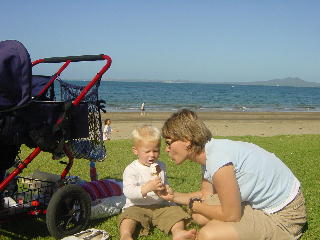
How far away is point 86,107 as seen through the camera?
4434 mm

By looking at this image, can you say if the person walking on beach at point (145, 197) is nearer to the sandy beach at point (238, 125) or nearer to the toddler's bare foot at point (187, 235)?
the toddler's bare foot at point (187, 235)

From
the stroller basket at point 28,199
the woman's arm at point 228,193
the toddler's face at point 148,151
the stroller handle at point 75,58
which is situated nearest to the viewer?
the woman's arm at point 228,193

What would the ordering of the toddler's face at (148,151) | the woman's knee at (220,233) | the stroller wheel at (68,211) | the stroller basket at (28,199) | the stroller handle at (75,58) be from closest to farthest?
1. the woman's knee at (220,233)
2. the stroller wheel at (68,211)
3. the stroller basket at (28,199)
4. the toddler's face at (148,151)
5. the stroller handle at (75,58)

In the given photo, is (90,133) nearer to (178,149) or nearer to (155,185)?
(155,185)

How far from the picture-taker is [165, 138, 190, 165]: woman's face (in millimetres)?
3619

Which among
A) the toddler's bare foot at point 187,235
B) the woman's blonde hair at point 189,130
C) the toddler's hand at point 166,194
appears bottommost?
the toddler's bare foot at point 187,235

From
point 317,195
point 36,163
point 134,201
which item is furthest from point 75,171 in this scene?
point 317,195

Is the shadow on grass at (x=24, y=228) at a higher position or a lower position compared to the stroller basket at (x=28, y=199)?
lower

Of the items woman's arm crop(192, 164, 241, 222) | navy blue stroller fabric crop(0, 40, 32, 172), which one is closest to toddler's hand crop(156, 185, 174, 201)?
woman's arm crop(192, 164, 241, 222)

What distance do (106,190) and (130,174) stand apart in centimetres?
74

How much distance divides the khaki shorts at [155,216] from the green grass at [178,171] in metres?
0.10

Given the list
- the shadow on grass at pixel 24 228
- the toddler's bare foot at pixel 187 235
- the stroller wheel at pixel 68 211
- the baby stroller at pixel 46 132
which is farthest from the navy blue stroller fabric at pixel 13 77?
the toddler's bare foot at pixel 187 235

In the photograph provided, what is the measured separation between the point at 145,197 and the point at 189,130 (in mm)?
1141

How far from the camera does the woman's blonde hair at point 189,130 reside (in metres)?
3.57
